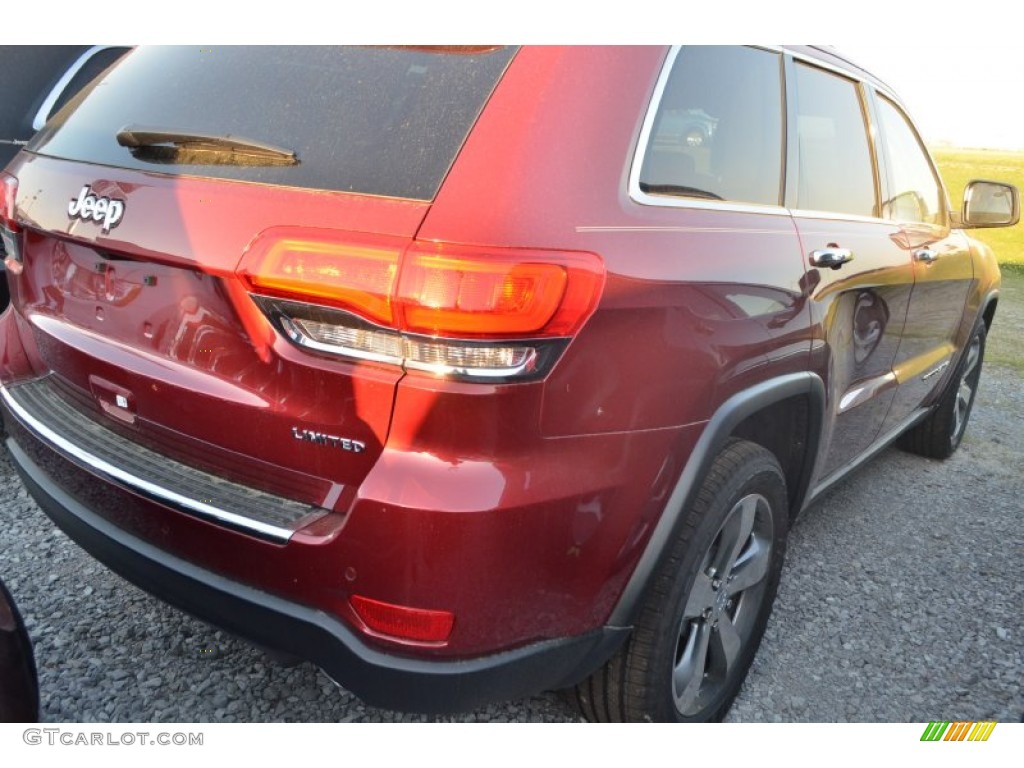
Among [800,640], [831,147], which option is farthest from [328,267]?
[800,640]

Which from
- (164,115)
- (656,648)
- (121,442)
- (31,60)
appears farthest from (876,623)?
(31,60)

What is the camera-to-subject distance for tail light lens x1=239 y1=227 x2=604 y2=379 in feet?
4.52

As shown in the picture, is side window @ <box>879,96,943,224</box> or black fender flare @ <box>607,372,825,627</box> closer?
black fender flare @ <box>607,372,825,627</box>

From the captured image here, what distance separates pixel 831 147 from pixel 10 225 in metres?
2.37

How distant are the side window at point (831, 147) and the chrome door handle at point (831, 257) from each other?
0.48ft

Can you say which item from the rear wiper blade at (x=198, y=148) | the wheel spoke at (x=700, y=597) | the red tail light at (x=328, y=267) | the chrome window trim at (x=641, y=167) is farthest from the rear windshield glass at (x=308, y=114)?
the wheel spoke at (x=700, y=597)

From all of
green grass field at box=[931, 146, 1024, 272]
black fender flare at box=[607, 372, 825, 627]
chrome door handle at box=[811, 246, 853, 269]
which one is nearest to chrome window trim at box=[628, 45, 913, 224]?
chrome door handle at box=[811, 246, 853, 269]

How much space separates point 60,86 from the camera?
390 cm

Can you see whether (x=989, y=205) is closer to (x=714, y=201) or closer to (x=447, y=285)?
→ (x=714, y=201)

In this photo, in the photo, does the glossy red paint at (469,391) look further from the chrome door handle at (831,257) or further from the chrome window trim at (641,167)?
the chrome door handle at (831,257)

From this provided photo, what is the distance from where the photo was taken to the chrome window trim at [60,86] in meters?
3.80

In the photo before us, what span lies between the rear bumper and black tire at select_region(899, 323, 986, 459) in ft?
10.5

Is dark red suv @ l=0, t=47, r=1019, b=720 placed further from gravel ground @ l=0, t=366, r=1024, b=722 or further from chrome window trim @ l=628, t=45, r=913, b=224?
gravel ground @ l=0, t=366, r=1024, b=722
